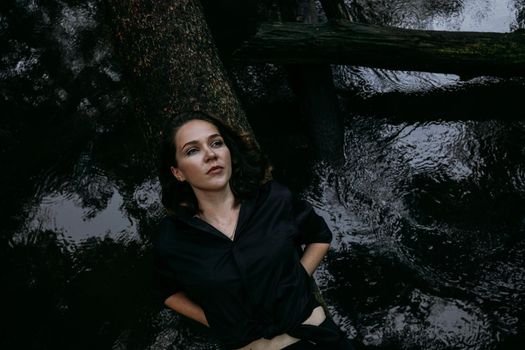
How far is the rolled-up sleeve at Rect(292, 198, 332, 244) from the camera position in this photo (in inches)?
86.7

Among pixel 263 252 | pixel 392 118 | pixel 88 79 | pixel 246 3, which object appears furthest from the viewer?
pixel 246 3

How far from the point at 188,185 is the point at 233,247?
0.41m

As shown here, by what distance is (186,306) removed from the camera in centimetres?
222

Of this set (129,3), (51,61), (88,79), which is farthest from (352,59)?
(51,61)

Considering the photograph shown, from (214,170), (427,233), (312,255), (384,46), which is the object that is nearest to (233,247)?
(214,170)

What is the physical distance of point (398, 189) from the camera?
13.8 ft

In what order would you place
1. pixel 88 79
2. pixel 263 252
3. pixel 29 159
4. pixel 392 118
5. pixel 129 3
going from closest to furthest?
pixel 263 252 → pixel 129 3 → pixel 392 118 → pixel 29 159 → pixel 88 79

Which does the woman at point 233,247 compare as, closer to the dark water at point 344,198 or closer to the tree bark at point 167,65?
the tree bark at point 167,65

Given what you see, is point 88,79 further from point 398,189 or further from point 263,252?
point 263,252

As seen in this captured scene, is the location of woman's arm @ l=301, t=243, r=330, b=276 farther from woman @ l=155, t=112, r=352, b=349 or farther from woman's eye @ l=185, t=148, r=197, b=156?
woman's eye @ l=185, t=148, r=197, b=156

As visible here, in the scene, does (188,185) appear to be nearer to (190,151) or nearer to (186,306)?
(190,151)

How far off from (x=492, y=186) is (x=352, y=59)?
5.29ft

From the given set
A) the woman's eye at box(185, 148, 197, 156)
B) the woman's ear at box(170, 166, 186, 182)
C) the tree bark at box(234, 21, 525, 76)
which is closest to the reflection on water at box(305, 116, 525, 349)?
the tree bark at box(234, 21, 525, 76)

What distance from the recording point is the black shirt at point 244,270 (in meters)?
1.99
